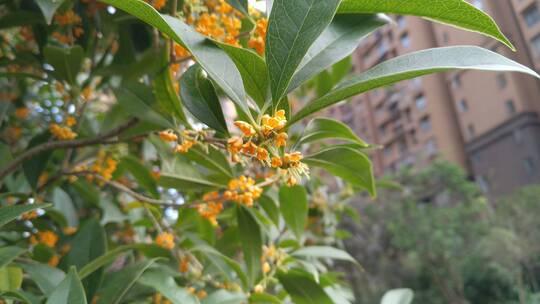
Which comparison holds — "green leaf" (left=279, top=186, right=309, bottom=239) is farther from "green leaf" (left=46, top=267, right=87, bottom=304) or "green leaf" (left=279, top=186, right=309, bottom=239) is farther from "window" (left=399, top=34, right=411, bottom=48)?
"window" (left=399, top=34, right=411, bottom=48)

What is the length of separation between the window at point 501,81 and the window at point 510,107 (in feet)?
1.62

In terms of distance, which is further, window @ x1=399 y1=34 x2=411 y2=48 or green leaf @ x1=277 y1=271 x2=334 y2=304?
window @ x1=399 y1=34 x2=411 y2=48

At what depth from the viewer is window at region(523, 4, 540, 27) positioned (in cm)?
1045

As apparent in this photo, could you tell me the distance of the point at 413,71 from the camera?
0.43m

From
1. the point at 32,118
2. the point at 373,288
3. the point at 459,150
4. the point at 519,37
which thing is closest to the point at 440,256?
the point at 373,288

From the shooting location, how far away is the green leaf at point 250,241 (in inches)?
31.9

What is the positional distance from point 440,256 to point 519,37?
5.33 m

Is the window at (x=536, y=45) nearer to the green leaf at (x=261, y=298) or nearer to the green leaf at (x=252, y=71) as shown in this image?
the green leaf at (x=261, y=298)

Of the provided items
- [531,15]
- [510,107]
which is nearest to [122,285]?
[531,15]

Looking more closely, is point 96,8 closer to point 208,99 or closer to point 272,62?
point 208,99

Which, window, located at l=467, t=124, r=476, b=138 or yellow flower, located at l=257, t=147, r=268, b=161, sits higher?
window, located at l=467, t=124, r=476, b=138

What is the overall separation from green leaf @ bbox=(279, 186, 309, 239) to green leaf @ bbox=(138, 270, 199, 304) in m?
0.28

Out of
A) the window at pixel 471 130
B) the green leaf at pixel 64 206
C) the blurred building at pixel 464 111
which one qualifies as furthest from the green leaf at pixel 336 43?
the window at pixel 471 130

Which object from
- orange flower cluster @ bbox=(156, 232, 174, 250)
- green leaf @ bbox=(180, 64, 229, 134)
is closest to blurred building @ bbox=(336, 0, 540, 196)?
orange flower cluster @ bbox=(156, 232, 174, 250)
